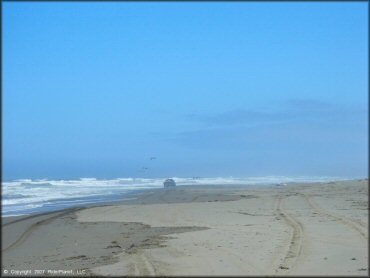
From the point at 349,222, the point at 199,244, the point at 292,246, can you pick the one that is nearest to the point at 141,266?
the point at 199,244

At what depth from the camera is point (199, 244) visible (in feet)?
37.6

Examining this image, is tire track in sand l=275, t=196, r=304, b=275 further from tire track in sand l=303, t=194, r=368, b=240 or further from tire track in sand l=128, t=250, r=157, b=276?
tire track in sand l=128, t=250, r=157, b=276

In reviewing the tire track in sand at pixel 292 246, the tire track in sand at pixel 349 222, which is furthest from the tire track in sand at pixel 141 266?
the tire track in sand at pixel 349 222

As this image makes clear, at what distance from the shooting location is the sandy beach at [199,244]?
876 cm

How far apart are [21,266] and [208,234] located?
5140 mm

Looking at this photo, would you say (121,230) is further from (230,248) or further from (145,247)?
(230,248)

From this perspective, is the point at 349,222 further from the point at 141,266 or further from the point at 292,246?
the point at 141,266

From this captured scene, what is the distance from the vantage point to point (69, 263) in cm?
1094

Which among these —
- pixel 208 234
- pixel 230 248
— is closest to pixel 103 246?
pixel 208 234

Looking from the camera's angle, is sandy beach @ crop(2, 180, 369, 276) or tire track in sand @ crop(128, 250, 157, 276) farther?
sandy beach @ crop(2, 180, 369, 276)

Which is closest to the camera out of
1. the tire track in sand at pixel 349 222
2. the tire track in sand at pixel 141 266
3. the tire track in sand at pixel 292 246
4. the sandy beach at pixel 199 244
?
the tire track in sand at pixel 292 246

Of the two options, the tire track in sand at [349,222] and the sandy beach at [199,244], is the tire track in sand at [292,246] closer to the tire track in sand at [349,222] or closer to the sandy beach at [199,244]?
the sandy beach at [199,244]

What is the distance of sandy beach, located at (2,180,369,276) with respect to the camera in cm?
876

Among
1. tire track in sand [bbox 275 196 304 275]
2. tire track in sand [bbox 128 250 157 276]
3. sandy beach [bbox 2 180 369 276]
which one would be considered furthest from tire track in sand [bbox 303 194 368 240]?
tire track in sand [bbox 128 250 157 276]
